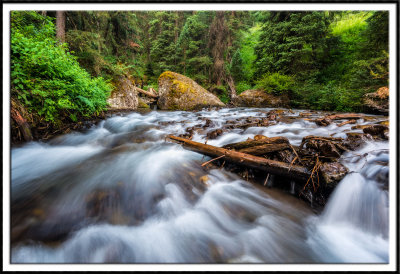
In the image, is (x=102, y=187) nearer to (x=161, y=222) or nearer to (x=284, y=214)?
(x=161, y=222)

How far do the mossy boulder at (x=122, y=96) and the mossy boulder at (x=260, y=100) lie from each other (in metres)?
6.66

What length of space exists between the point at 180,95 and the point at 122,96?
3.36 m

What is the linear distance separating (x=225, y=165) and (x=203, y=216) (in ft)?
2.87

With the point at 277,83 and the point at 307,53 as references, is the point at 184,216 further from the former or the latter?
the point at 307,53

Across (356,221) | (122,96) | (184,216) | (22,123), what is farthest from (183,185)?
(122,96)

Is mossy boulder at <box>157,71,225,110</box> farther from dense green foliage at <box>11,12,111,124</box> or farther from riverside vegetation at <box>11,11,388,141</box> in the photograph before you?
dense green foliage at <box>11,12,111,124</box>

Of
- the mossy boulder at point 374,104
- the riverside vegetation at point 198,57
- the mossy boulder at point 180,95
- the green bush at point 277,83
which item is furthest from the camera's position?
the mossy boulder at point 180,95

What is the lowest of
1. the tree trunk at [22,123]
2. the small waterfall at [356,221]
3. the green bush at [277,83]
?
the small waterfall at [356,221]

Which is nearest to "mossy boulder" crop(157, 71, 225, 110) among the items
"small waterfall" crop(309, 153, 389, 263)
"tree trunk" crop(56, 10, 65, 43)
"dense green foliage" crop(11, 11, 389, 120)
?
"dense green foliage" crop(11, 11, 389, 120)

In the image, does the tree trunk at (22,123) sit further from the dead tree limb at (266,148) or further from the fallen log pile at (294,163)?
the dead tree limb at (266,148)

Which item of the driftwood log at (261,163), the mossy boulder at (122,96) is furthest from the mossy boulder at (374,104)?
the mossy boulder at (122,96)

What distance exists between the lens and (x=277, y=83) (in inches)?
352

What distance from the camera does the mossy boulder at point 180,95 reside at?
980 cm

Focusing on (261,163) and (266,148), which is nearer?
(261,163)
